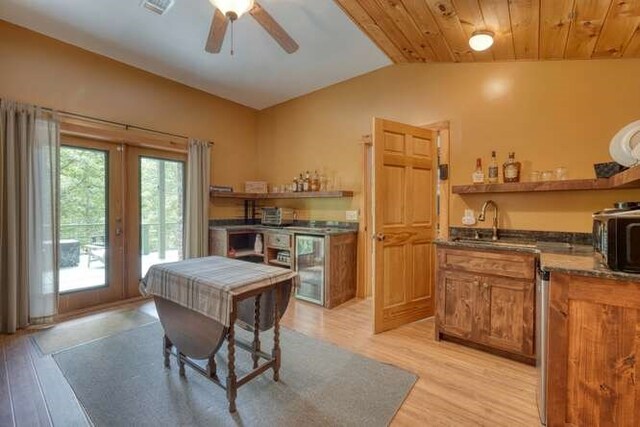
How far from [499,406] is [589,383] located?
21.5 inches

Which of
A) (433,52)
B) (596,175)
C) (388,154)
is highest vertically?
(433,52)

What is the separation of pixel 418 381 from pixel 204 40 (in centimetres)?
367

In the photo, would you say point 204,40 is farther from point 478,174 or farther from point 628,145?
point 628,145

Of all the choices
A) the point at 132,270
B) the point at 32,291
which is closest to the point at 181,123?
the point at 132,270

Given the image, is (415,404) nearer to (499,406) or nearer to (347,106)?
(499,406)

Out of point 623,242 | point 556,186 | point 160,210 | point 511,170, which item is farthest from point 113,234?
point 556,186

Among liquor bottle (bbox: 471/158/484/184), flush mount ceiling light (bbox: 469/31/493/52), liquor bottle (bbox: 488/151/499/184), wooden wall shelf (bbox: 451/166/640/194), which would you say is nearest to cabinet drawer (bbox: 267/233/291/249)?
wooden wall shelf (bbox: 451/166/640/194)

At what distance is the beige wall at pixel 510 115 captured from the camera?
8.39 ft

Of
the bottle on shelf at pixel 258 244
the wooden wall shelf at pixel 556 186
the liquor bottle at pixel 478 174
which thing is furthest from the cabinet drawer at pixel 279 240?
the liquor bottle at pixel 478 174

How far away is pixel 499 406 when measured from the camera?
75.2 inches

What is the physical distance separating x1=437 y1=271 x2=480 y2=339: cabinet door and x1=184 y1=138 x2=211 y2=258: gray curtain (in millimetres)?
3222

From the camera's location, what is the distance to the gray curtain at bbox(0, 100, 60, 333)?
2.84 m

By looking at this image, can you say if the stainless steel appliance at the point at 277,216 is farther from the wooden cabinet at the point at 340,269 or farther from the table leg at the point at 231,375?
the table leg at the point at 231,375

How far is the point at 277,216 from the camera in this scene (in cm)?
465
